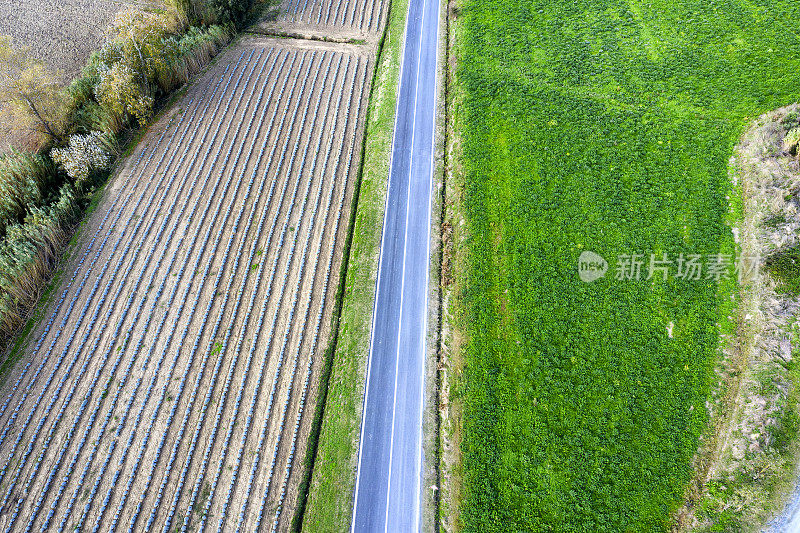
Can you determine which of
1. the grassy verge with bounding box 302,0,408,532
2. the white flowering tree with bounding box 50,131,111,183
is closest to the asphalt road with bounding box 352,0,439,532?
the grassy verge with bounding box 302,0,408,532

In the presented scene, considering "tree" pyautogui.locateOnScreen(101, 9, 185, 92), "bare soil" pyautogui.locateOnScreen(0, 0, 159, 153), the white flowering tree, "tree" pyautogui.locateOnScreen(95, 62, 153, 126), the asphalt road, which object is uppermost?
"bare soil" pyautogui.locateOnScreen(0, 0, 159, 153)

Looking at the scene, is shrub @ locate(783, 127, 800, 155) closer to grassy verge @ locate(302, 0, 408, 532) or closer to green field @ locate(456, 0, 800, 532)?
green field @ locate(456, 0, 800, 532)

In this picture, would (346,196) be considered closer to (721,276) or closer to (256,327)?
(256,327)

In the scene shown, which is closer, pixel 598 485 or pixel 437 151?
pixel 598 485

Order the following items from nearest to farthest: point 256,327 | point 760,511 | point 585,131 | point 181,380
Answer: point 760,511
point 181,380
point 256,327
point 585,131

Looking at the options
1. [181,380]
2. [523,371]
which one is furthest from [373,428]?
[181,380]

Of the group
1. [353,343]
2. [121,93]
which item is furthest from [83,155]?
[353,343]
